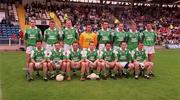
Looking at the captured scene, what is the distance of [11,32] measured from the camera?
29.3m

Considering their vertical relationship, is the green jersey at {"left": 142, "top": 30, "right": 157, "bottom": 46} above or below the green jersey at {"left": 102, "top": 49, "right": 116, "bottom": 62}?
above

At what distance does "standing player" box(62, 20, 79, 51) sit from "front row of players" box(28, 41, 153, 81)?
3.06 feet

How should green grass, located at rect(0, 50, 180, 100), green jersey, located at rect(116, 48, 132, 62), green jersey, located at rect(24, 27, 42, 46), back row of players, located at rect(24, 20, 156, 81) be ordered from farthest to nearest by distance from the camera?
green jersey, located at rect(24, 27, 42, 46)
green jersey, located at rect(116, 48, 132, 62)
back row of players, located at rect(24, 20, 156, 81)
green grass, located at rect(0, 50, 180, 100)

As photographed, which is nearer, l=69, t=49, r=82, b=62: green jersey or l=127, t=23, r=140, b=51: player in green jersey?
l=69, t=49, r=82, b=62: green jersey

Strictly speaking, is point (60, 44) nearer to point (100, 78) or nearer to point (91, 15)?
point (100, 78)

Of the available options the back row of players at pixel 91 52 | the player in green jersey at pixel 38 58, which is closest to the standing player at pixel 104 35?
the back row of players at pixel 91 52

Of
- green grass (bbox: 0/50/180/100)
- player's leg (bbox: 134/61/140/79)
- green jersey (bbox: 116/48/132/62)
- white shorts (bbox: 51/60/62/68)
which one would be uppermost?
green jersey (bbox: 116/48/132/62)

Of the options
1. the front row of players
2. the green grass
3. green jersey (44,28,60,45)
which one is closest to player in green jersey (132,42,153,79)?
the front row of players

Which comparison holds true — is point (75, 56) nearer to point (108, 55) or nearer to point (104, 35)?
point (108, 55)

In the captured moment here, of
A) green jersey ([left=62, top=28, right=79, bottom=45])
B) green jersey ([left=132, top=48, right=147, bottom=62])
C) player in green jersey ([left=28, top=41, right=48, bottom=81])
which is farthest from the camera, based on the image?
green jersey ([left=62, top=28, right=79, bottom=45])

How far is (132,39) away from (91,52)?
1.96 metres

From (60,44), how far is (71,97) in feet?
9.82

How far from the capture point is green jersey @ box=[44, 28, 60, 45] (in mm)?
13172

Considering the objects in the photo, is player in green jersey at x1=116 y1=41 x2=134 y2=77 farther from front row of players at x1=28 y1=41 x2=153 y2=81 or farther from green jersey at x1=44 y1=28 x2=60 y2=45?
green jersey at x1=44 y1=28 x2=60 y2=45
